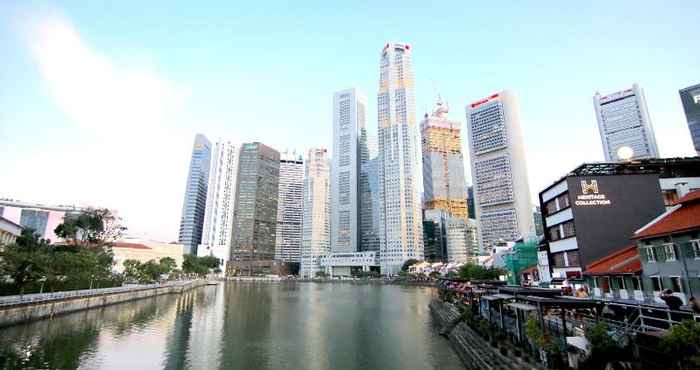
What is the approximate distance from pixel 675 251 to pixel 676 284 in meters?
2.15

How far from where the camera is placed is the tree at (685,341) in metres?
11.5

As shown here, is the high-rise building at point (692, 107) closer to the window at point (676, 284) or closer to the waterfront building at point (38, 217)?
the window at point (676, 284)

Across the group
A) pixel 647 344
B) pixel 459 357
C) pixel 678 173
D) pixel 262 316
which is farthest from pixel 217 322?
pixel 678 173

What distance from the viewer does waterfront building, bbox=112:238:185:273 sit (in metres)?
117

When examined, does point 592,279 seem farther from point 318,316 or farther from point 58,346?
point 58,346

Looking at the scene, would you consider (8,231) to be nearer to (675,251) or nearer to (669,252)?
(669,252)

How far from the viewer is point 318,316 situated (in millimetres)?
47656

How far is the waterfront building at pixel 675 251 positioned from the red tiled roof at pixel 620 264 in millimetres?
1601

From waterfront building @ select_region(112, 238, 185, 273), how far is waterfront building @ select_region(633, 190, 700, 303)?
112794 mm

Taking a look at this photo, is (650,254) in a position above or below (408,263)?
below

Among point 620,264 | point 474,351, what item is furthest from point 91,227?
point 620,264

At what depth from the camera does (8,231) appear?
66500mm

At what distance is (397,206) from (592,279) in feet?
547

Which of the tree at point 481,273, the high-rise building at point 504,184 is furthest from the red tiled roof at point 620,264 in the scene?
the high-rise building at point 504,184
